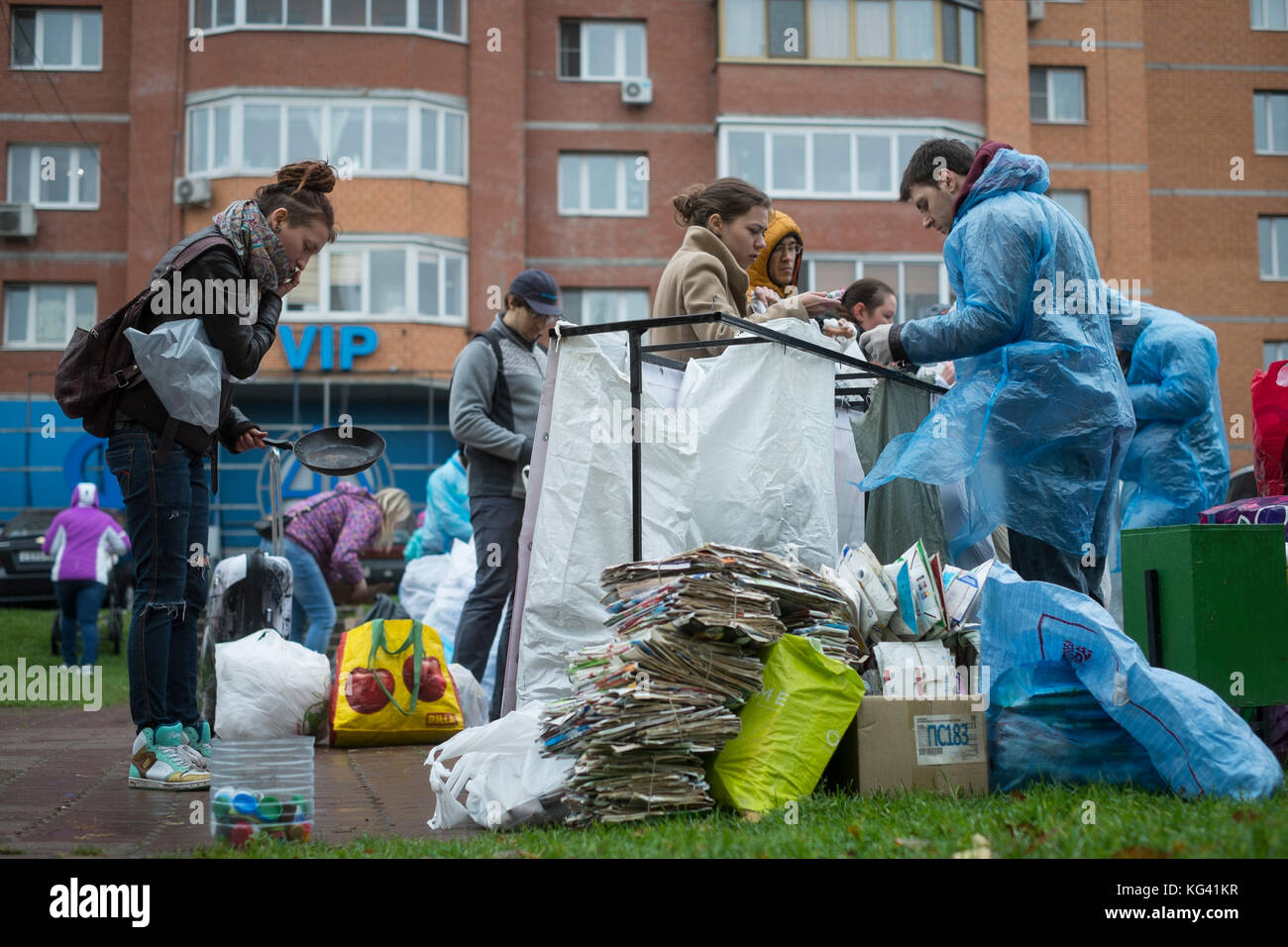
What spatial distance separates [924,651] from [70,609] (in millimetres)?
11412

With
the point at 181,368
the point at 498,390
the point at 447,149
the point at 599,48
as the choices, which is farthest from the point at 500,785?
the point at 599,48

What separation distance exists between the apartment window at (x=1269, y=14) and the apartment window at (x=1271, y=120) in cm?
160

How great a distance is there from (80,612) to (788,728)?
37.4ft

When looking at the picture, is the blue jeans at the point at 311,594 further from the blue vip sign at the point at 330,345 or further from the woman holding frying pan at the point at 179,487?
the blue vip sign at the point at 330,345

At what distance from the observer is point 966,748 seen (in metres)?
4.38

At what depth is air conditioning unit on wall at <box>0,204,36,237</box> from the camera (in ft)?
94.1

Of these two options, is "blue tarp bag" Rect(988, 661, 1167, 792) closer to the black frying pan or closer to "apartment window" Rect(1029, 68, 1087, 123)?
the black frying pan

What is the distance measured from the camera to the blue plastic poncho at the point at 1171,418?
6902 millimetres

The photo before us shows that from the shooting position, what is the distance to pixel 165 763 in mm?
4922

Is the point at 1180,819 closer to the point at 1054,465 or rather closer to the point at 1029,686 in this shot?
the point at 1029,686

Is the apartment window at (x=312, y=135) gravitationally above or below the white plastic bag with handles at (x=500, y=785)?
above

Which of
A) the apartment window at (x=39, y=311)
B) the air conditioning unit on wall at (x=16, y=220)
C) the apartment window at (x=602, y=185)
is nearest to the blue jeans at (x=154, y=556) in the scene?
the apartment window at (x=602, y=185)

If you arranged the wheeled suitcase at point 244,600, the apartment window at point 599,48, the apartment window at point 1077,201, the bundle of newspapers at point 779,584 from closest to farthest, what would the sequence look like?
the bundle of newspapers at point 779,584 → the wheeled suitcase at point 244,600 → the apartment window at point 599,48 → the apartment window at point 1077,201
